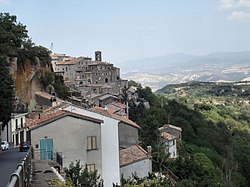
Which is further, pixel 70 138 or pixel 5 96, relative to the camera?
pixel 5 96

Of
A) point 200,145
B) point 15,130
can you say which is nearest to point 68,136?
point 15,130

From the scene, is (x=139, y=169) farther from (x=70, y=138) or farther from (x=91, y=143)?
(x=70, y=138)

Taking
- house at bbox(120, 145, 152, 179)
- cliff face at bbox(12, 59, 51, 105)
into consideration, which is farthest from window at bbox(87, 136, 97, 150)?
cliff face at bbox(12, 59, 51, 105)

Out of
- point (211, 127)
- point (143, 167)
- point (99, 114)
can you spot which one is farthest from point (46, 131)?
point (211, 127)

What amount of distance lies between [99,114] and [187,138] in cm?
5026

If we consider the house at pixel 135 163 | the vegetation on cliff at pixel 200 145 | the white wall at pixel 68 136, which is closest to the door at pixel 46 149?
the white wall at pixel 68 136

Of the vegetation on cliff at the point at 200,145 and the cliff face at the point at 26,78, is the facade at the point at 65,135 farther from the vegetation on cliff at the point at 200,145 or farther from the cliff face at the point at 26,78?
the cliff face at the point at 26,78

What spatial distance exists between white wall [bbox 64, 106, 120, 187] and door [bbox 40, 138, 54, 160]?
3.35 meters

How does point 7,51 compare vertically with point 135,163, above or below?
above

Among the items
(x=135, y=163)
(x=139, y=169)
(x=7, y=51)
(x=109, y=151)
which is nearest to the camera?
(x=109, y=151)

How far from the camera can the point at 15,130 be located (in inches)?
1876

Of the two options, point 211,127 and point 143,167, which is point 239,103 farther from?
point 143,167

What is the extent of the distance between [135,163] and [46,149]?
813cm

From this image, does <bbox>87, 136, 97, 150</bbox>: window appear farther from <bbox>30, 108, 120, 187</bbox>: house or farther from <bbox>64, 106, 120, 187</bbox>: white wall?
<bbox>64, 106, 120, 187</bbox>: white wall
